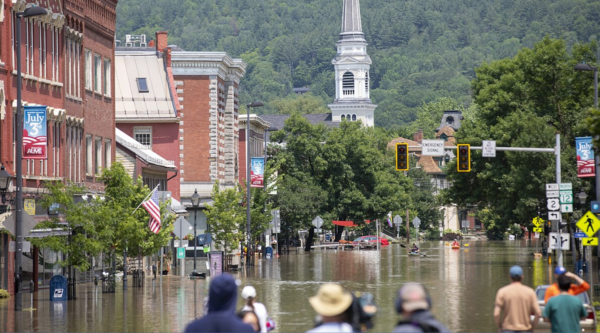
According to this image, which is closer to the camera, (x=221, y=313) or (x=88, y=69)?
(x=221, y=313)

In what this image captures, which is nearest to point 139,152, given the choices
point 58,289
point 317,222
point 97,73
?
point 97,73

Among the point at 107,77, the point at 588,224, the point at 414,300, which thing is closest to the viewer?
the point at 414,300

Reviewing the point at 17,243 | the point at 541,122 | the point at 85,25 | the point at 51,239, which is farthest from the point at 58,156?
the point at 541,122

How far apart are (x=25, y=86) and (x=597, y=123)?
2518cm

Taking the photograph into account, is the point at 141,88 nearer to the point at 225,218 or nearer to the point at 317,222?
the point at 225,218

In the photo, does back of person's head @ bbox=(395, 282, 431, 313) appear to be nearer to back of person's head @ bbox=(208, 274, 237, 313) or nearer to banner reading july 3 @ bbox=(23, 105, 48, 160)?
back of person's head @ bbox=(208, 274, 237, 313)

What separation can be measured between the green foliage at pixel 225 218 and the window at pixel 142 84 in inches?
386

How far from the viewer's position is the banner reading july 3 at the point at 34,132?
117 ft

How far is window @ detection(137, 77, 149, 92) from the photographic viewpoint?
70375 millimetres

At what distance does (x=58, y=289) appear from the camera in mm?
35000

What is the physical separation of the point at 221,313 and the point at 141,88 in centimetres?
6144

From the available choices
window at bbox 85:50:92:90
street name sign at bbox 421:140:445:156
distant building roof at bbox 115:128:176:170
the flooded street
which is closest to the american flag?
the flooded street

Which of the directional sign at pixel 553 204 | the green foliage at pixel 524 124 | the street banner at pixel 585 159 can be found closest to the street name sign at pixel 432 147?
the directional sign at pixel 553 204

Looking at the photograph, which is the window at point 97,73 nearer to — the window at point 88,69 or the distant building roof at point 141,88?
the window at point 88,69
